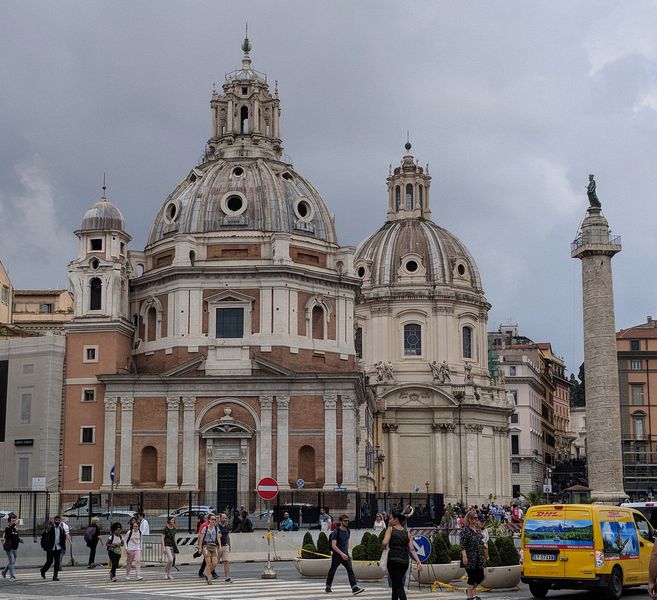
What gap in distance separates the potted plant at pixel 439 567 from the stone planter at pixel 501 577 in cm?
110

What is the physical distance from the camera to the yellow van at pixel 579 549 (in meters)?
23.7

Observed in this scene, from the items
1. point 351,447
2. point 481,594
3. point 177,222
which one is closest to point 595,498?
point 351,447

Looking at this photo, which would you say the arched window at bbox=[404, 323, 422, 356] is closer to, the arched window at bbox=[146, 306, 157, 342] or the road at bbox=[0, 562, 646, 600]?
the arched window at bbox=[146, 306, 157, 342]

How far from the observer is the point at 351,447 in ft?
196

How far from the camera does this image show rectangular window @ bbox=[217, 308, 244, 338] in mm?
63562

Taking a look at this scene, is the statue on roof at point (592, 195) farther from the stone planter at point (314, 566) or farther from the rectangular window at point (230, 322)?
the stone planter at point (314, 566)

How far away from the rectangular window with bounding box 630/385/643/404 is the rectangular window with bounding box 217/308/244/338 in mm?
45726

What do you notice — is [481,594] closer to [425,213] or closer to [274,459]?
[274,459]

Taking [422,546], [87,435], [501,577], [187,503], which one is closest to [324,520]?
[187,503]

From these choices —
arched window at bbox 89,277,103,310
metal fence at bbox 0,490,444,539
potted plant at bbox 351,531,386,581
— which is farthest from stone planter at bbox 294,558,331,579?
arched window at bbox 89,277,103,310

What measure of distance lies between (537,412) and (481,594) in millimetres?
93825

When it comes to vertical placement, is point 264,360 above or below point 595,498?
above

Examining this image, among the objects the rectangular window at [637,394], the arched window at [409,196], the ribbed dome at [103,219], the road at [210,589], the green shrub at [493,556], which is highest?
the arched window at [409,196]

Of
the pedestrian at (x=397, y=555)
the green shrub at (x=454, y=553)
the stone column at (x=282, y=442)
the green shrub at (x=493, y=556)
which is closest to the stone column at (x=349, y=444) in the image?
the stone column at (x=282, y=442)
